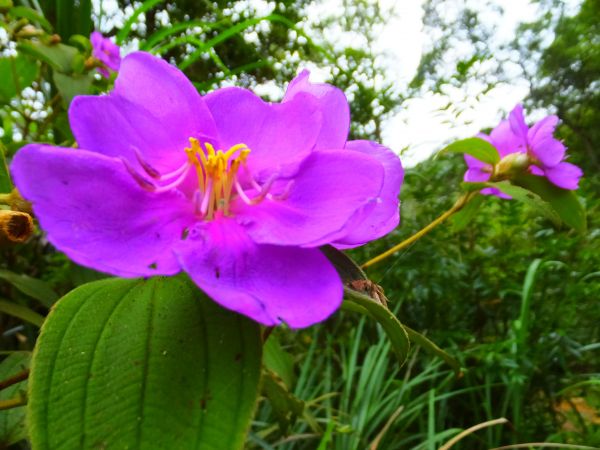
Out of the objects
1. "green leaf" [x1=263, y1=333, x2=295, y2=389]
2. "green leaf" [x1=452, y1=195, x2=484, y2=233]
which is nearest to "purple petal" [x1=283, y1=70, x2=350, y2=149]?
"green leaf" [x1=263, y1=333, x2=295, y2=389]

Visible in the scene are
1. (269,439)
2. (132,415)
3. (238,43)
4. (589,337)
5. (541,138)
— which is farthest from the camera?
(238,43)

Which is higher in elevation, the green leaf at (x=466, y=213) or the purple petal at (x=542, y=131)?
the purple petal at (x=542, y=131)

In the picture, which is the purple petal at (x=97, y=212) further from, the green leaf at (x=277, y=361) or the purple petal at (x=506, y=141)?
the purple petal at (x=506, y=141)

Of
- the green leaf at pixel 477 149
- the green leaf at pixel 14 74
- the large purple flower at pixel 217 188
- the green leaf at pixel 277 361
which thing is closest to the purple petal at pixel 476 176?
the green leaf at pixel 477 149

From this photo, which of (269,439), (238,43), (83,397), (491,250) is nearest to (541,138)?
(491,250)

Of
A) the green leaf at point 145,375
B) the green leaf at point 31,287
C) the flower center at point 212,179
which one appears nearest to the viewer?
the green leaf at point 145,375

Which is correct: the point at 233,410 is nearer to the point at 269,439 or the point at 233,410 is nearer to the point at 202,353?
the point at 202,353
